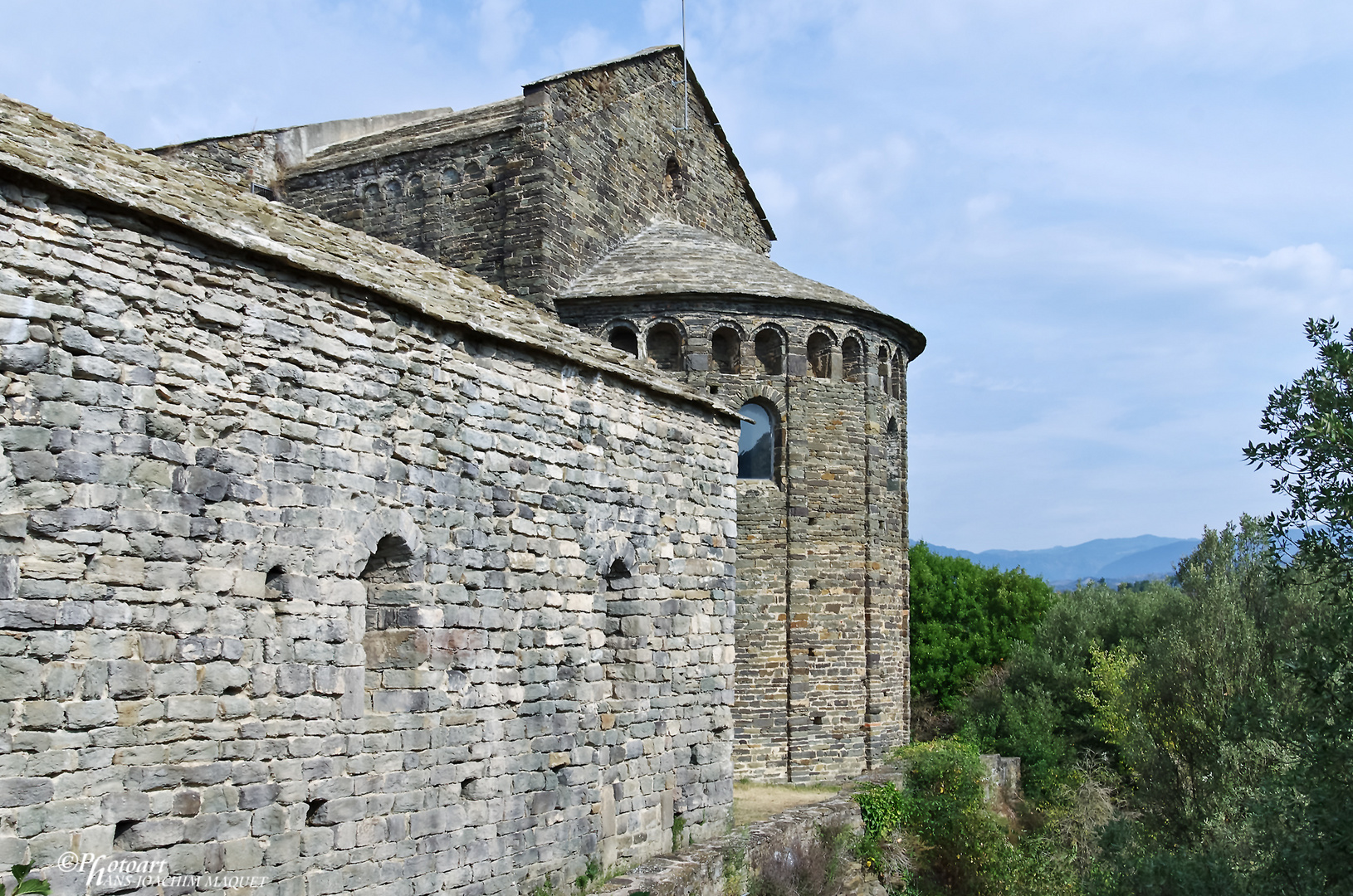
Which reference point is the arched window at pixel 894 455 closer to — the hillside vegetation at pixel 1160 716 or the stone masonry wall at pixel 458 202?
the hillside vegetation at pixel 1160 716

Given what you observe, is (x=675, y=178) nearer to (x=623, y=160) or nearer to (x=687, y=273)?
(x=623, y=160)

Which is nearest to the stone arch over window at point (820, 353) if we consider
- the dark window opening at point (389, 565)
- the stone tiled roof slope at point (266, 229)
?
the stone tiled roof slope at point (266, 229)

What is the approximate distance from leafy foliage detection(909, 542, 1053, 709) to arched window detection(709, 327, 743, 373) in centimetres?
1153

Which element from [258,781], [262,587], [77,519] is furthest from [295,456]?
[258,781]

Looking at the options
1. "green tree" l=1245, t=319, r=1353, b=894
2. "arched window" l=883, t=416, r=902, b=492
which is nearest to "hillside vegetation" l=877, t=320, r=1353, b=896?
"green tree" l=1245, t=319, r=1353, b=894

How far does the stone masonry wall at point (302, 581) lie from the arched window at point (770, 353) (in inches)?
289

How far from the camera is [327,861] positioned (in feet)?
22.3

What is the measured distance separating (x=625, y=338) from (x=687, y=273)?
140 cm

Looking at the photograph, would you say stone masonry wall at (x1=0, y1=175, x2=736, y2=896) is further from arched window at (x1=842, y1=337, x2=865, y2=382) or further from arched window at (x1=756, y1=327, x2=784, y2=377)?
arched window at (x1=842, y1=337, x2=865, y2=382)

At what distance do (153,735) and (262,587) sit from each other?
3.30ft

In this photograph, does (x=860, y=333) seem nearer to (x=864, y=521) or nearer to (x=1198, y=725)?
(x=864, y=521)

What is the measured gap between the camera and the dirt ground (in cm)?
1359

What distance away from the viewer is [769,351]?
17328 mm

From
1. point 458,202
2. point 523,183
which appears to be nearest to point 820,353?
point 523,183
